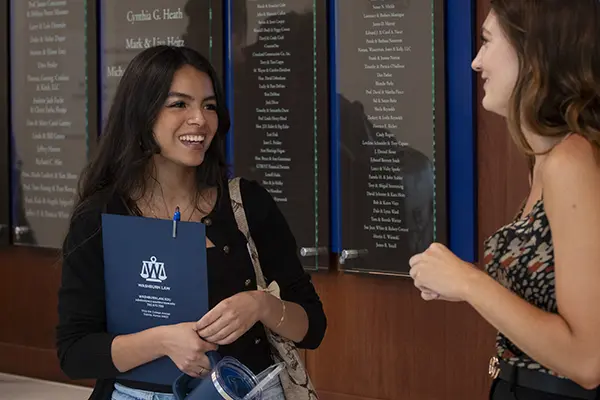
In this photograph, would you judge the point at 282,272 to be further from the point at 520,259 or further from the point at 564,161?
the point at 564,161

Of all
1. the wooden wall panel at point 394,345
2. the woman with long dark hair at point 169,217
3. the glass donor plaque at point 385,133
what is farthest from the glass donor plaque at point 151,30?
the woman with long dark hair at point 169,217

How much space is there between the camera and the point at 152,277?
211 cm

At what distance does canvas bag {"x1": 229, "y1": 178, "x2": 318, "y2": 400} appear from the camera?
2.30 meters

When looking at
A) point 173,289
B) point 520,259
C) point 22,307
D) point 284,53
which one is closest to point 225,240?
point 173,289

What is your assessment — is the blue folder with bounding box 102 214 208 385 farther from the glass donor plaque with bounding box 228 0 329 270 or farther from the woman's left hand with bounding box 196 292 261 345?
the glass donor plaque with bounding box 228 0 329 270

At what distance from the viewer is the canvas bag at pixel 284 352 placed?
230 cm

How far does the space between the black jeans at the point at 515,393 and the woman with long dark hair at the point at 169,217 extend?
566 mm

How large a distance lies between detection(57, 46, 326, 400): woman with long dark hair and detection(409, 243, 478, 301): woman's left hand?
20.3 inches

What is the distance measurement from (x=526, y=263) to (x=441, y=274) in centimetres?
16

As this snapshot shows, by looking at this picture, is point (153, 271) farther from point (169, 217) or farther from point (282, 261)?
point (282, 261)

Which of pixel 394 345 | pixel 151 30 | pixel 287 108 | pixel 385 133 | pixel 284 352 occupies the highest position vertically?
pixel 151 30

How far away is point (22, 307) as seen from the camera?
5.39 meters

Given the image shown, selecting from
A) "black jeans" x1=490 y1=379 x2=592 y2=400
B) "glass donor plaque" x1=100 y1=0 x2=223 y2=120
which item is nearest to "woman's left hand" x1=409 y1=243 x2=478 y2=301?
"black jeans" x1=490 y1=379 x2=592 y2=400

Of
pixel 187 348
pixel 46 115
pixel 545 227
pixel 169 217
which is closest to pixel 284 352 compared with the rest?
pixel 187 348
